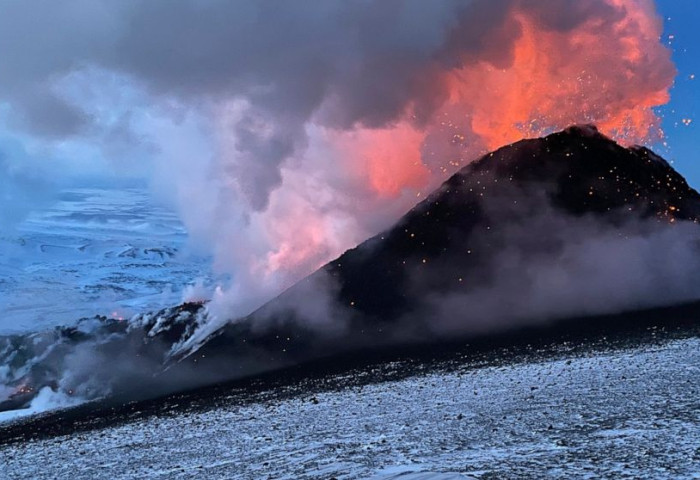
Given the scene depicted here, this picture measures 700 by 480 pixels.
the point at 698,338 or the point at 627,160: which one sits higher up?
the point at 627,160

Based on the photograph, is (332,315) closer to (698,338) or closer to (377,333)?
(377,333)

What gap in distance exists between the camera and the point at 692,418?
17125mm

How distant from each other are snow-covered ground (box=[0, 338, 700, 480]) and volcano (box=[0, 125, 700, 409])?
1054 inches

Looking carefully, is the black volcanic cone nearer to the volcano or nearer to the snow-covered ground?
the volcano

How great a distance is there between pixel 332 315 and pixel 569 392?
57.9m

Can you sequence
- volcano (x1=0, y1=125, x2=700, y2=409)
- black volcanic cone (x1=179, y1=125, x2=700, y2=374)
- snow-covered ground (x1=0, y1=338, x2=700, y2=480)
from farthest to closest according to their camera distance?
black volcanic cone (x1=179, y1=125, x2=700, y2=374) → volcano (x1=0, y1=125, x2=700, y2=409) → snow-covered ground (x1=0, y1=338, x2=700, y2=480)

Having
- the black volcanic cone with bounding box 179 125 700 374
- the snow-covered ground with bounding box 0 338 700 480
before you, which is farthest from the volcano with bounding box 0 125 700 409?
the snow-covered ground with bounding box 0 338 700 480

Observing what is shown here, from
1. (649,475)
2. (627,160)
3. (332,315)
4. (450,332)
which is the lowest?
(649,475)

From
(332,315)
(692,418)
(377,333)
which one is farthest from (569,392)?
(332,315)

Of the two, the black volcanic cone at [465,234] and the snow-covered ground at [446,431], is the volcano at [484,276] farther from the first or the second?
the snow-covered ground at [446,431]

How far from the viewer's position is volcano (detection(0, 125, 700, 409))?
71.3 m

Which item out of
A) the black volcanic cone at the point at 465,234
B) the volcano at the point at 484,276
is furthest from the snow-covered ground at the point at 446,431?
the black volcanic cone at the point at 465,234

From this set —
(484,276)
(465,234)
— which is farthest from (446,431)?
(465,234)

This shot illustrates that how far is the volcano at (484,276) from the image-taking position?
71.3 m
